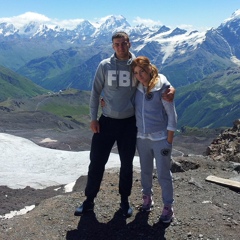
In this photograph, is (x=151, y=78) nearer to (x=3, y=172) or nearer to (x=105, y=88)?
(x=105, y=88)

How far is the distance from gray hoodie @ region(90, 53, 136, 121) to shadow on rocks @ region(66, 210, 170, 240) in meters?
3.12

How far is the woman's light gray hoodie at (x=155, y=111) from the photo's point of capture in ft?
31.0

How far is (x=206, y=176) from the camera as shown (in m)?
15.7

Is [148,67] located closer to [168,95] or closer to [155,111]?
[168,95]

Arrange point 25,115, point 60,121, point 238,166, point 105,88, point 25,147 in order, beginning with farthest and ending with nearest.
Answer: point 60,121 → point 25,115 → point 25,147 → point 238,166 → point 105,88

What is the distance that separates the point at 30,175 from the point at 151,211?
20.5 metres

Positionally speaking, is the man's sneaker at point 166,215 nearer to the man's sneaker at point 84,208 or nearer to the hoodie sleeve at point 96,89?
the man's sneaker at point 84,208

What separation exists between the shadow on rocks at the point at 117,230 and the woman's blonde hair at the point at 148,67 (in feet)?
12.7

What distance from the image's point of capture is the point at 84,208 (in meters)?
11.0

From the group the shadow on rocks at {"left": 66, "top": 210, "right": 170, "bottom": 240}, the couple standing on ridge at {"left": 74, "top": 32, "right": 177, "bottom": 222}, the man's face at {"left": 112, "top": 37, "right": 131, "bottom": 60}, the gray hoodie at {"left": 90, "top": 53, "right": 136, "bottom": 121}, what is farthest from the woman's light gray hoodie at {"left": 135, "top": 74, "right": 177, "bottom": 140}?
the shadow on rocks at {"left": 66, "top": 210, "right": 170, "bottom": 240}

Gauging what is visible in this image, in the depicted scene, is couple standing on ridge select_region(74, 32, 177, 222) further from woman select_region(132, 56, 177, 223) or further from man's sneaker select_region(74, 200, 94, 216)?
man's sneaker select_region(74, 200, 94, 216)

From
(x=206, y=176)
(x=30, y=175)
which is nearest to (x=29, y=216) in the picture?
(x=206, y=176)

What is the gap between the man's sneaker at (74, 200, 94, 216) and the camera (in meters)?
10.9

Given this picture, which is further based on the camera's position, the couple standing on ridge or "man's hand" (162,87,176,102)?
the couple standing on ridge
